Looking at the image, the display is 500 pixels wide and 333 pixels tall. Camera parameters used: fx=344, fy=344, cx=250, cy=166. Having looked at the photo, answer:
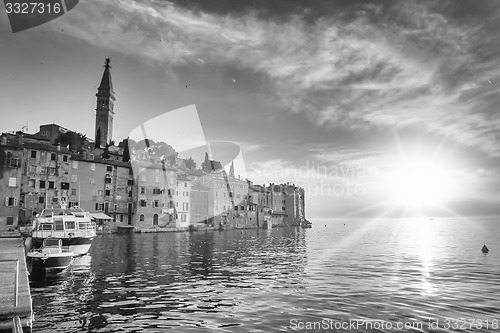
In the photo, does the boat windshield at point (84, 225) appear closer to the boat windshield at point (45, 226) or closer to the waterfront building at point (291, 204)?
the boat windshield at point (45, 226)

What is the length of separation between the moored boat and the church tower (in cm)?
8731

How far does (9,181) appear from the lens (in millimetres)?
61625

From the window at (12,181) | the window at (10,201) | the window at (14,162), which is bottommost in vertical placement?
the window at (10,201)

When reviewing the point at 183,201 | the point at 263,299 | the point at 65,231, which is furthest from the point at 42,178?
the point at 263,299

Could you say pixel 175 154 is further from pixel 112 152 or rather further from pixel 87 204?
pixel 87 204

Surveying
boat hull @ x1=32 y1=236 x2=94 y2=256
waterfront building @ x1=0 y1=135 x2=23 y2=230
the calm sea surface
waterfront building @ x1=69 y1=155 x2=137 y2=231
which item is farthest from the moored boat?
waterfront building @ x1=69 y1=155 x2=137 y2=231

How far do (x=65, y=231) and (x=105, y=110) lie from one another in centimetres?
9797

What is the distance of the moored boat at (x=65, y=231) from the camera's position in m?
31.6

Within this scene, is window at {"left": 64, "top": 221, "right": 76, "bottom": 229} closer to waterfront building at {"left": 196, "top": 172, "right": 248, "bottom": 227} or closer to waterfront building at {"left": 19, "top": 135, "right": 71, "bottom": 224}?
Result: waterfront building at {"left": 19, "top": 135, "right": 71, "bottom": 224}

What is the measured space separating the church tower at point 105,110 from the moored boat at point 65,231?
87.3 meters

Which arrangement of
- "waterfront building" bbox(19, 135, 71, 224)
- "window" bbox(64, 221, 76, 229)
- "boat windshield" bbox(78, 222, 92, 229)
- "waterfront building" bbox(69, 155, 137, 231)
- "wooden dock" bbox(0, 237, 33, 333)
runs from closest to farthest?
1. "wooden dock" bbox(0, 237, 33, 333)
2. "window" bbox(64, 221, 76, 229)
3. "boat windshield" bbox(78, 222, 92, 229)
4. "waterfront building" bbox(19, 135, 71, 224)
5. "waterfront building" bbox(69, 155, 137, 231)

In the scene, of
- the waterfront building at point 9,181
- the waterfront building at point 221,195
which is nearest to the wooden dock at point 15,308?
the waterfront building at point 9,181

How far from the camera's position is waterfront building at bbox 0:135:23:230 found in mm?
60625

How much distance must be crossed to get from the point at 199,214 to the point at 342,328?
100288mm
